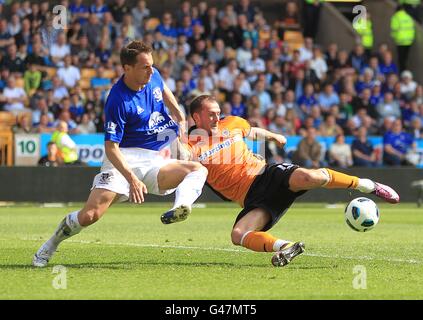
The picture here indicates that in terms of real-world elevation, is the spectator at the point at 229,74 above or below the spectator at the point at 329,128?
above

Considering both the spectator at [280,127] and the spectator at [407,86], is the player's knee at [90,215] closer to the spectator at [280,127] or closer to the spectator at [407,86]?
the spectator at [280,127]

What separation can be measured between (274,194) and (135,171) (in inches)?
56.2

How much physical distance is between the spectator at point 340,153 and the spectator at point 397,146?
115cm

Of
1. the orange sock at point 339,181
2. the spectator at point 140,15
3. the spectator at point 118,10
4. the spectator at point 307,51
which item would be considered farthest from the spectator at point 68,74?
the orange sock at point 339,181

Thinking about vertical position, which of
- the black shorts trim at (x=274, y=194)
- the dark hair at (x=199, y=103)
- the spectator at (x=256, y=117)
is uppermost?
the dark hair at (x=199, y=103)

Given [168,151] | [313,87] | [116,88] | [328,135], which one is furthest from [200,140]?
[313,87]

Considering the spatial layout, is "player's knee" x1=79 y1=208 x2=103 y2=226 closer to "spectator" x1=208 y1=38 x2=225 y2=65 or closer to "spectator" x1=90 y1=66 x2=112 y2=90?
"spectator" x1=90 y1=66 x2=112 y2=90

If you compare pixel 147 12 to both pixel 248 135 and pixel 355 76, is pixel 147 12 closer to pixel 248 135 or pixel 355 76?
pixel 355 76

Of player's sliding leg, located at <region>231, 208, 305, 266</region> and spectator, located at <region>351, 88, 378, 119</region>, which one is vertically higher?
player's sliding leg, located at <region>231, 208, 305, 266</region>

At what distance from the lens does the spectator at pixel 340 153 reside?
80.0 ft

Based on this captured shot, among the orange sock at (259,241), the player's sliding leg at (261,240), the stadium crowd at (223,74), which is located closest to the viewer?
the player's sliding leg at (261,240)

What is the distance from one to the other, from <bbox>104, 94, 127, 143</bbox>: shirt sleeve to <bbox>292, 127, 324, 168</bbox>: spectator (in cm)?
1420

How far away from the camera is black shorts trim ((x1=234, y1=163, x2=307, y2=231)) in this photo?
10.5 metres

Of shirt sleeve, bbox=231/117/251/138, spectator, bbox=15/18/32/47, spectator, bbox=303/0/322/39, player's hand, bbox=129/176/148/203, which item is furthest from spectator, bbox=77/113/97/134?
player's hand, bbox=129/176/148/203
